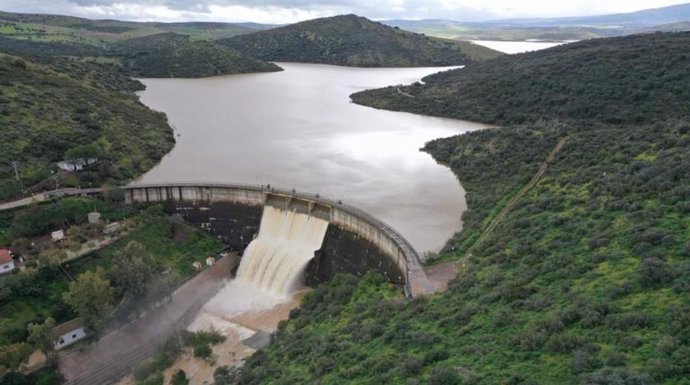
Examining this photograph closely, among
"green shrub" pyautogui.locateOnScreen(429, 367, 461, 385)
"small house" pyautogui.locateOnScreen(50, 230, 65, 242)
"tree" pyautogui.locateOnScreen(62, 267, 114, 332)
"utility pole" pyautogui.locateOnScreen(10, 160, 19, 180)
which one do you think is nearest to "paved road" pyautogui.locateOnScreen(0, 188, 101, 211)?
"utility pole" pyautogui.locateOnScreen(10, 160, 19, 180)

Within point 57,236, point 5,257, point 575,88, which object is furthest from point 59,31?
point 5,257

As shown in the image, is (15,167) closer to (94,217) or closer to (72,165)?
(72,165)

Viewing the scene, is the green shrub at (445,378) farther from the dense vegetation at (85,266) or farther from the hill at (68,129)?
the hill at (68,129)

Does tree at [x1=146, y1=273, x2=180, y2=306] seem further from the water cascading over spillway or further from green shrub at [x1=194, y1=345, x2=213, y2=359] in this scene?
the water cascading over spillway

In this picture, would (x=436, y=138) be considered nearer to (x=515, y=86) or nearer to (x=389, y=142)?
(x=389, y=142)

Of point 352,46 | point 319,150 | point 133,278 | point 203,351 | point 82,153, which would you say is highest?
point 352,46

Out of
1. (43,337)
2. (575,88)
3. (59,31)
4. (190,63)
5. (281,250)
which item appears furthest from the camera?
(59,31)
